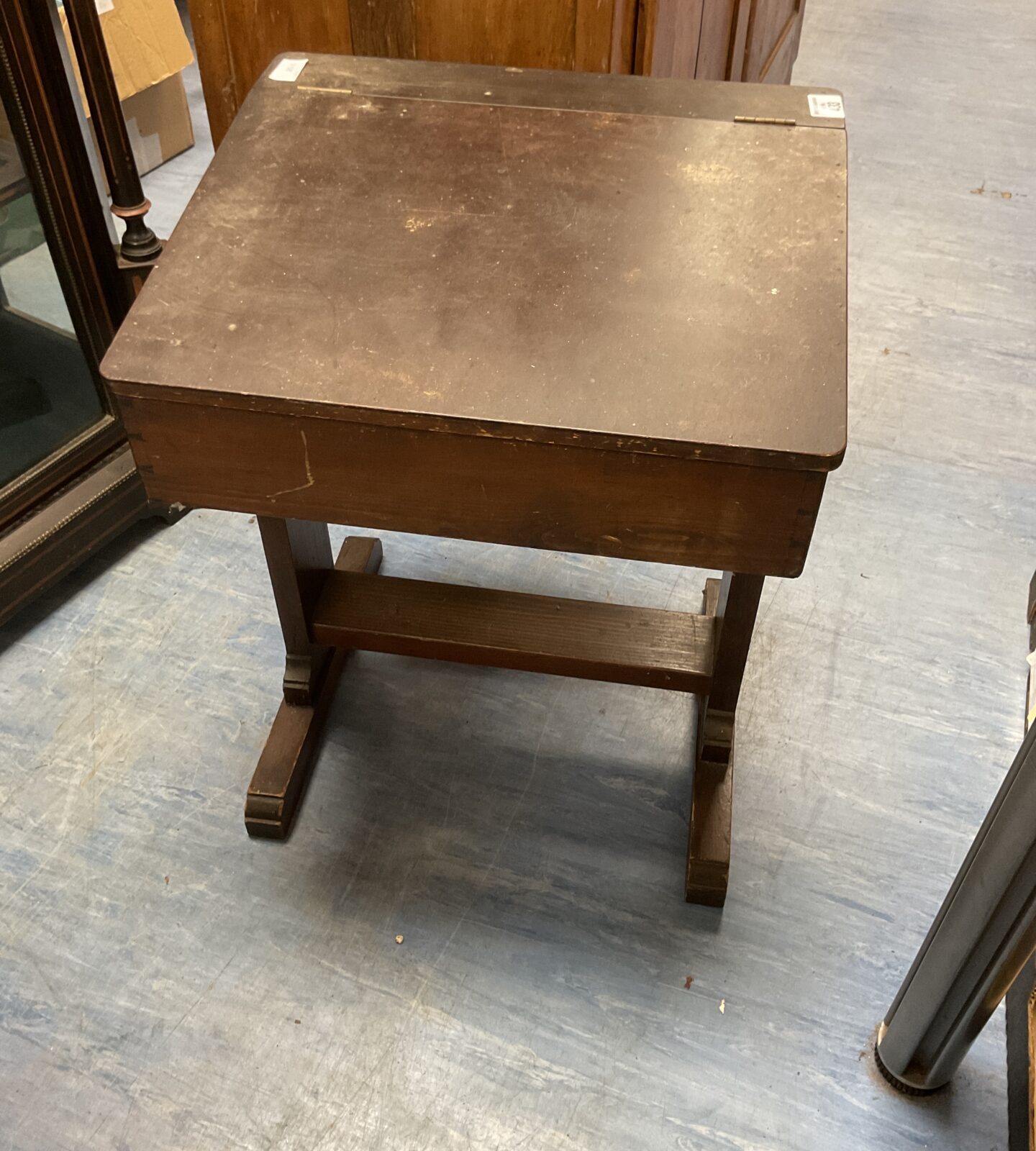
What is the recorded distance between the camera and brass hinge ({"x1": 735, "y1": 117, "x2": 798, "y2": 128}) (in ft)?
4.91

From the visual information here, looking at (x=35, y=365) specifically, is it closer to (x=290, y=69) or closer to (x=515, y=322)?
(x=290, y=69)

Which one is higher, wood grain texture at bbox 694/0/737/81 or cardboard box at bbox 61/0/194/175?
wood grain texture at bbox 694/0/737/81

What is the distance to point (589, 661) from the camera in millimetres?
1701

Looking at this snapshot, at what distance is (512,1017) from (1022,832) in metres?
0.79

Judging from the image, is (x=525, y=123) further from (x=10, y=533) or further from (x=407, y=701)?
(x=10, y=533)

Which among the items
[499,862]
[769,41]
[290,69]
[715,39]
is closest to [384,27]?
[290,69]

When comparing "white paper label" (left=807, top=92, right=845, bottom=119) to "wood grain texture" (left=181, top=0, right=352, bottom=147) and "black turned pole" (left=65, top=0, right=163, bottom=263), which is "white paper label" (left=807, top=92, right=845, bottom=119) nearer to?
"wood grain texture" (left=181, top=0, right=352, bottom=147)

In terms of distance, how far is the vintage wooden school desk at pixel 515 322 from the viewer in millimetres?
1127

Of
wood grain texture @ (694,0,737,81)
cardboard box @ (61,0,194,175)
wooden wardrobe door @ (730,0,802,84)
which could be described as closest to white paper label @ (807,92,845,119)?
wood grain texture @ (694,0,737,81)

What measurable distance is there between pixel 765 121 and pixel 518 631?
840mm

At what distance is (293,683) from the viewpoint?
72.6 inches

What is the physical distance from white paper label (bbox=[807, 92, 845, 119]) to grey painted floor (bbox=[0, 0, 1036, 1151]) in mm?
928

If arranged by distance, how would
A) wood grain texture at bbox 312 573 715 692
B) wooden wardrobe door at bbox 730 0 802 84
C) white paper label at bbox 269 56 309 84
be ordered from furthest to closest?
1. wooden wardrobe door at bbox 730 0 802 84
2. wood grain texture at bbox 312 573 715 692
3. white paper label at bbox 269 56 309 84

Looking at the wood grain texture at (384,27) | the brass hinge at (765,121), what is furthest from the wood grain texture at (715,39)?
the brass hinge at (765,121)
